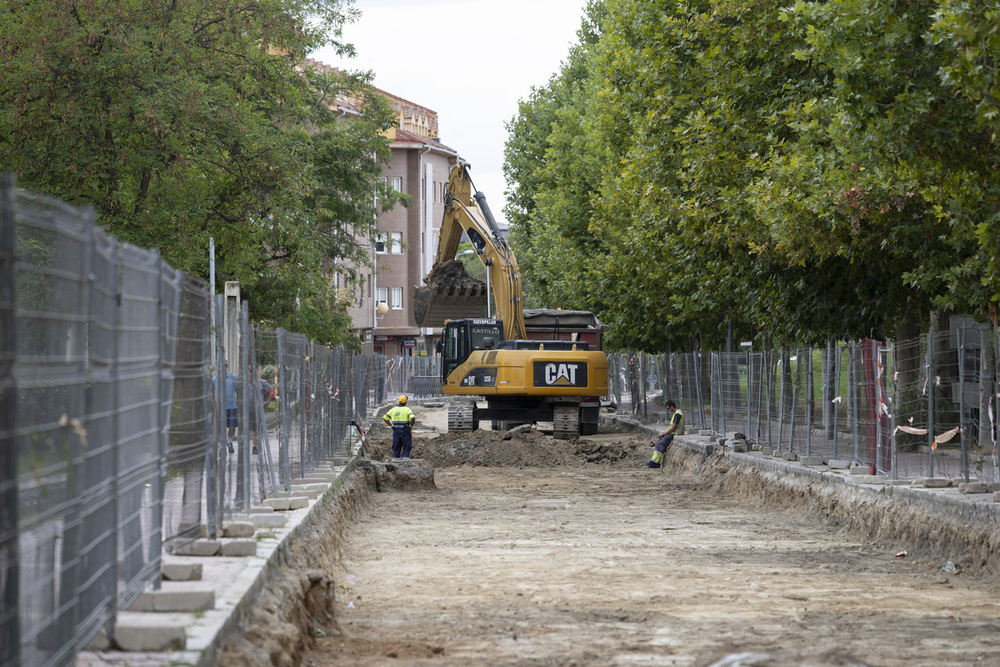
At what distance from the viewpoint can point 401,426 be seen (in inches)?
994

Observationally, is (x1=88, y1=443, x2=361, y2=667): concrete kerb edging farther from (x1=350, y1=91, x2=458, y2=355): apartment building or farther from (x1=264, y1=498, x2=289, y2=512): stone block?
(x1=350, y1=91, x2=458, y2=355): apartment building

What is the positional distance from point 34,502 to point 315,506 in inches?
337

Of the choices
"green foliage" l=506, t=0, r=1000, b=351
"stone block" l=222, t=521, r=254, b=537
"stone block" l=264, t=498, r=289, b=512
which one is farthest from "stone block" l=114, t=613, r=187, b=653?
"green foliage" l=506, t=0, r=1000, b=351

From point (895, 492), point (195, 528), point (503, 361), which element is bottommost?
point (895, 492)

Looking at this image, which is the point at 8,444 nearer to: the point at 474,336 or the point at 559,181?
the point at 474,336

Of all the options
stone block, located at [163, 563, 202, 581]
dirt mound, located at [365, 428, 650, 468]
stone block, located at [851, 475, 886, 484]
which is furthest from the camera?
dirt mound, located at [365, 428, 650, 468]

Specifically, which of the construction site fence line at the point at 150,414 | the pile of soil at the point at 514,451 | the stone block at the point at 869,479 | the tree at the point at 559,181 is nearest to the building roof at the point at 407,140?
the tree at the point at 559,181

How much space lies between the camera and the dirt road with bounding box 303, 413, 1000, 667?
860cm

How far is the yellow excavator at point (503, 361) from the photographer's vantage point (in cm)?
3175

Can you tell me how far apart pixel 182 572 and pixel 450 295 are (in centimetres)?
3266

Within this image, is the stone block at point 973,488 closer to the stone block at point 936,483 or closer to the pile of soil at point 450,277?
the stone block at point 936,483

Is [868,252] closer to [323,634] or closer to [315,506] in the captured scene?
[315,506]

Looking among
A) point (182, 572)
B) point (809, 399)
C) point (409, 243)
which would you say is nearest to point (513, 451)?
point (809, 399)

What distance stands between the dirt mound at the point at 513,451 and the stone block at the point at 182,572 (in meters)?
18.3
